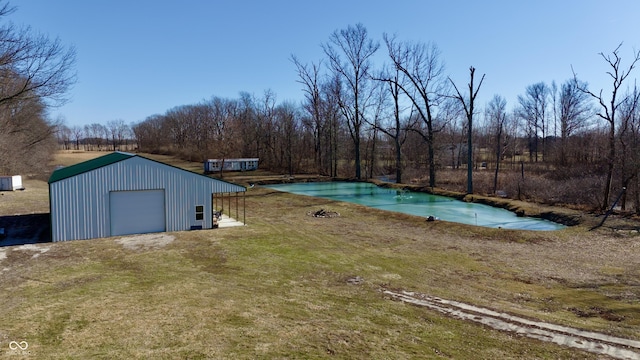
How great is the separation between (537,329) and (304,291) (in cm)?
495

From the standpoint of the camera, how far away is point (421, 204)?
26859 mm

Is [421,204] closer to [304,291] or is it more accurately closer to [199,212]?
[199,212]

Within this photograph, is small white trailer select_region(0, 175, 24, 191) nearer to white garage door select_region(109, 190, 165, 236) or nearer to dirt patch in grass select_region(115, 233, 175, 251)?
white garage door select_region(109, 190, 165, 236)

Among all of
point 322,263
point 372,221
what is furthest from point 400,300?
point 372,221

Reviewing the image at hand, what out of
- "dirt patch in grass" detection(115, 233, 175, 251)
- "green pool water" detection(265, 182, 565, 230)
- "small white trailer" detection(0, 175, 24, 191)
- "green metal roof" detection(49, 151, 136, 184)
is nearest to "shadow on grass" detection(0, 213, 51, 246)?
"green metal roof" detection(49, 151, 136, 184)

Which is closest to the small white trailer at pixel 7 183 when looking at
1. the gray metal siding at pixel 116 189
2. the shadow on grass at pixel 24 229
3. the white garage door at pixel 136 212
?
the shadow on grass at pixel 24 229

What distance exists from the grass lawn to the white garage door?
38.9 inches

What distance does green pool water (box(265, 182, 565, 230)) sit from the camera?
20.4 metres

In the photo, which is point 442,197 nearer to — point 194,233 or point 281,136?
point 194,233

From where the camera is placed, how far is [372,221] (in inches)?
808

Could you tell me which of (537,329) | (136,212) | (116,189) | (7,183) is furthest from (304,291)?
(7,183)

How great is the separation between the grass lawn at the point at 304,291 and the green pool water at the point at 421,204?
312cm

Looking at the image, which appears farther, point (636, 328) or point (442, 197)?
point (442, 197)

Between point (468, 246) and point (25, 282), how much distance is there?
14.3 m
